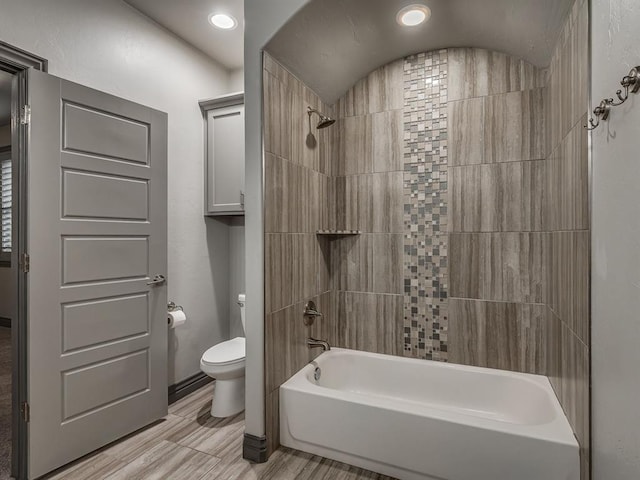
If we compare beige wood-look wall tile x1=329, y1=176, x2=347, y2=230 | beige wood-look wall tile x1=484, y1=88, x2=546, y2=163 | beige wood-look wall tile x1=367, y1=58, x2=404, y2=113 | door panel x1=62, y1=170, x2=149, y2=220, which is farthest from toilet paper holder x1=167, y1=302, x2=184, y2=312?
beige wood-look wall tile x1=484, y1=88, x2=546, y2=163

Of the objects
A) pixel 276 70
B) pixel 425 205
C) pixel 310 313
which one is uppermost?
pixel 276 70

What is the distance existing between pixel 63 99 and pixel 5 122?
354cm

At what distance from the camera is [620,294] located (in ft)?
3.38

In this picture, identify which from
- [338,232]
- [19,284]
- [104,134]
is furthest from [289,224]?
[19,284]

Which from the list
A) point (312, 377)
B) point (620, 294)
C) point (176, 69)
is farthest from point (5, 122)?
point (620, 294)

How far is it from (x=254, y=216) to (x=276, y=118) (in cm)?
59

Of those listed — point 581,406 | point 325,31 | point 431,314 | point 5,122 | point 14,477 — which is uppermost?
point 5,122

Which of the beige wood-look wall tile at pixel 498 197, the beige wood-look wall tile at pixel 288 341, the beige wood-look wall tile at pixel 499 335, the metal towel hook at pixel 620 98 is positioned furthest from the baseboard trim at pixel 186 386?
the metal towel hook at pixel 620 98

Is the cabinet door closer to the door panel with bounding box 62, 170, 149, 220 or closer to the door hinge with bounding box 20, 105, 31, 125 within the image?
the door panel with bounding box 62, 170, 149, 220

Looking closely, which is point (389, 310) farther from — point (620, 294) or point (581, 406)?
point (620, 294)

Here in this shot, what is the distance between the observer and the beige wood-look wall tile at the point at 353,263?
2594 millimetres

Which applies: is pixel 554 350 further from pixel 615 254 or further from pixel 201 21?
pixel 201 21

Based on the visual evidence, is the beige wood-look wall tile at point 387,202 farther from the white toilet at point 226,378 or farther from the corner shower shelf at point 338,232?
the white toilet at point 226,378

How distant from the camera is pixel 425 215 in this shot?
2.41 m
